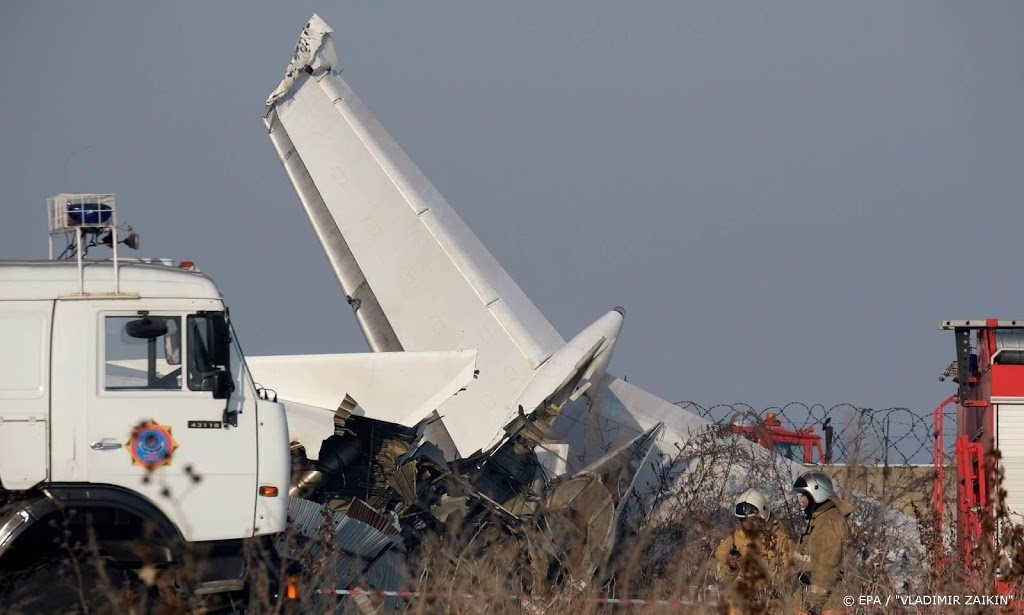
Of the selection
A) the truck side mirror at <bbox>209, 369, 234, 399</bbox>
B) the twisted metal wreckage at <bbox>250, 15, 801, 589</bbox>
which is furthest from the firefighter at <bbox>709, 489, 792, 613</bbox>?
the truck side mirror at <bbox>209, 369, 234, 399</bbox>

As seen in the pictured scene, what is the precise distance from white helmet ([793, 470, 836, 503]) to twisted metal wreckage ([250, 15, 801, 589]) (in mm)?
2561

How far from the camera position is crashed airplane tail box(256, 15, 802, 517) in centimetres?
1541

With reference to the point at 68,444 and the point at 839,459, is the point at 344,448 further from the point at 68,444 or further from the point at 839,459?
the point at 839,459

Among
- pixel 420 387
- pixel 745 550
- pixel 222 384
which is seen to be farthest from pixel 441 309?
pixel 745 550

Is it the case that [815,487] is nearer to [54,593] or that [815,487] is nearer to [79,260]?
[54,593]

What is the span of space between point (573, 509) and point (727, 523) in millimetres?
2464

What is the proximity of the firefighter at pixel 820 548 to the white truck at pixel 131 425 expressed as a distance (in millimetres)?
4189

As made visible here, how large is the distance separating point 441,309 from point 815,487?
9.44 metres

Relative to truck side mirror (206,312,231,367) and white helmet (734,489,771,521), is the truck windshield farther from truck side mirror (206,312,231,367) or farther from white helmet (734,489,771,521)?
white helmet (734,489,771,521)

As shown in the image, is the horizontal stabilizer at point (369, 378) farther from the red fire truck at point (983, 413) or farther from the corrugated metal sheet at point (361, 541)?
the red fire truck at point (983, 413)

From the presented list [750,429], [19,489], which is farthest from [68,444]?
[750,429]

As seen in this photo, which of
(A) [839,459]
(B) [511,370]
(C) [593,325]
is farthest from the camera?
(A) [839,459]

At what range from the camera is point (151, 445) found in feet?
31.3

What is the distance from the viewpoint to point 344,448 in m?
14.4
